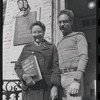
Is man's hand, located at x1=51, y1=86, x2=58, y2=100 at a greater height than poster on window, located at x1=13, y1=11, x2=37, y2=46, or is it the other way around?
poster on window, located at x1=13, y1=11, x2=37, y2=46

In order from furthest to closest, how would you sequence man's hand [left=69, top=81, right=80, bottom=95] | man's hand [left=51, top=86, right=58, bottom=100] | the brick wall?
1. the brick wall
2. man's hand [left=51, top=86, right=58, bottom=100]
3. man's hand [left=69, top=81, right=80, bottom=95]

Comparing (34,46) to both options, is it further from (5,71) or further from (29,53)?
(5,71)

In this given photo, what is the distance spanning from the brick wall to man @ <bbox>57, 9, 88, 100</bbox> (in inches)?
46.6

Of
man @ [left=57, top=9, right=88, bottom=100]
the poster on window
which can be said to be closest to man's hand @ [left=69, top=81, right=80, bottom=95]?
man @ [left=57, top=9, right=88, bottom=100]

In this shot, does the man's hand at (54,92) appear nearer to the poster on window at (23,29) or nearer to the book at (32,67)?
the book at (32,67)

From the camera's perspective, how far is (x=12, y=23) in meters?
4.62

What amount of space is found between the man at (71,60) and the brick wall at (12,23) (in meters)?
1.18

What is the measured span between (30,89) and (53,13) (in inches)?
71.0

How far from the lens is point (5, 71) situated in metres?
4.62

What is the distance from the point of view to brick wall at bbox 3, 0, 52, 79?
4102 mm

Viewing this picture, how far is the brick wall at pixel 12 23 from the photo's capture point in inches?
161

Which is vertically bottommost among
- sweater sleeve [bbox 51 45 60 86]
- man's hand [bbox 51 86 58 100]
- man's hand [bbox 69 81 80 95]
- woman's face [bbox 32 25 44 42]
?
man's hand [bbox 51 86 58 100]

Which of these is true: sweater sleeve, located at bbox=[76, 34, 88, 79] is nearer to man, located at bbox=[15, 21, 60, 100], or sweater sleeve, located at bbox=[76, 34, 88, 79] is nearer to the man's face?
the man's face

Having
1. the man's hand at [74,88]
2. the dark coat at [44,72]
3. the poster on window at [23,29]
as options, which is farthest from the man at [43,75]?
the poster on window at [23,29]
